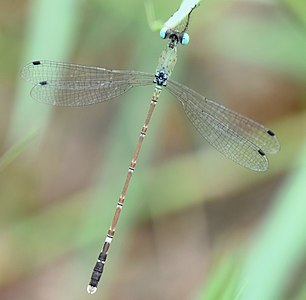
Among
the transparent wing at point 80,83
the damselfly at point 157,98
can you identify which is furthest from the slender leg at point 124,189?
the transparent wing at point 80,83

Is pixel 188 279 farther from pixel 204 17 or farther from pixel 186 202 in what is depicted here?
pixel 204 17

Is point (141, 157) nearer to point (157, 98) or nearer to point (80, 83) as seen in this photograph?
point (157, 98)

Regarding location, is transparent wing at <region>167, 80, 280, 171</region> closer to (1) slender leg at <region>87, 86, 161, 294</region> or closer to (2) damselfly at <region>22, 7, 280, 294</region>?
(2) damselfly at <region>22, 7, 280, 294</region>

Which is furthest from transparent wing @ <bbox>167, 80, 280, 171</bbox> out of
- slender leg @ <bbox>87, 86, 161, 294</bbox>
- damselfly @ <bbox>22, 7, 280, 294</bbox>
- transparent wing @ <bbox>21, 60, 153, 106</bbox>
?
transparent wing @ <bbox>21, 60, 153, 106</bbox>

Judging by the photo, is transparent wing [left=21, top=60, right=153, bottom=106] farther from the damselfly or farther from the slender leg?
the slender leg

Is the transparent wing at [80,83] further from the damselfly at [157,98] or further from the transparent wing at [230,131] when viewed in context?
the transparent wing at [230,131]

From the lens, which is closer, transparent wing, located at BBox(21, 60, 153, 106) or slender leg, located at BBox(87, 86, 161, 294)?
transparent wing, located at BBox(21, 60, 153, 106)

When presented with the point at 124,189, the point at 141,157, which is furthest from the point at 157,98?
the point at 124,189
